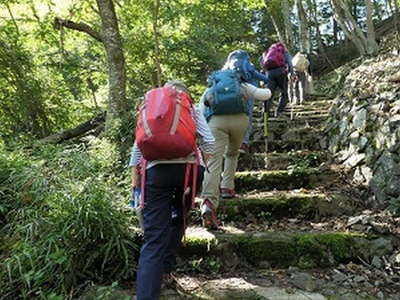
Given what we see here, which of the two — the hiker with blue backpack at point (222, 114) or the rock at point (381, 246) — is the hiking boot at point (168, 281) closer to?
the hiker with blue backpack at point (222, 114)

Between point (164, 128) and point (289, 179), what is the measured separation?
3.15 metres

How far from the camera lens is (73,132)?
Result: 830 centimetres

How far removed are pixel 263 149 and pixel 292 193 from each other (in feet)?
6.63

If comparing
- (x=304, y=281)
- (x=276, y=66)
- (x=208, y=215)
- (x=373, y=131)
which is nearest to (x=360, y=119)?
(x=373, y=131)

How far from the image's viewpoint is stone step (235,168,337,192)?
5.59 meters

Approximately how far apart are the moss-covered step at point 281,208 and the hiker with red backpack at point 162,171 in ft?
5.43

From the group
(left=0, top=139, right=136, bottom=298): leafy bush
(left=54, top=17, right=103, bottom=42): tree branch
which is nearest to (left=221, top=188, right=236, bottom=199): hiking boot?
(left=0, top=139, right=136, bottom=298): leafy bush

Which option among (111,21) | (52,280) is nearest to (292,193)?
(52,280)

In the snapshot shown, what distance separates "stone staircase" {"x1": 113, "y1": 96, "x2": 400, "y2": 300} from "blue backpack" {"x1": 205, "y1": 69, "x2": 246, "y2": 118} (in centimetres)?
111

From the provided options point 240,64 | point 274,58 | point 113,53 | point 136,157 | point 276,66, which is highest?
point 113,53

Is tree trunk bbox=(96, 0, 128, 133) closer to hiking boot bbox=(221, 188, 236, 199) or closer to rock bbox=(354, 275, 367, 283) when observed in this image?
hiking boot bbox=(221, 188, 236, 199)

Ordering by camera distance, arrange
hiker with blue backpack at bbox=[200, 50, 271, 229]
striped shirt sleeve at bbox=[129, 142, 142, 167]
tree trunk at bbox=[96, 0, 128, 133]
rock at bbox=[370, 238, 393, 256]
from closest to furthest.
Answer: striped shirt sleeve at bbox=[129, 142, 142, 167], rock at bbox=[370, 238, 393, 256], hiker with blue backpack at bbox=[200, 50, 271, 229], tree trunk at bbox=[96, 0, 128, 133]

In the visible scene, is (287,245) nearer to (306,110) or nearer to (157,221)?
(157,221)

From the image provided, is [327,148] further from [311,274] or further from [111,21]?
[111,21]
